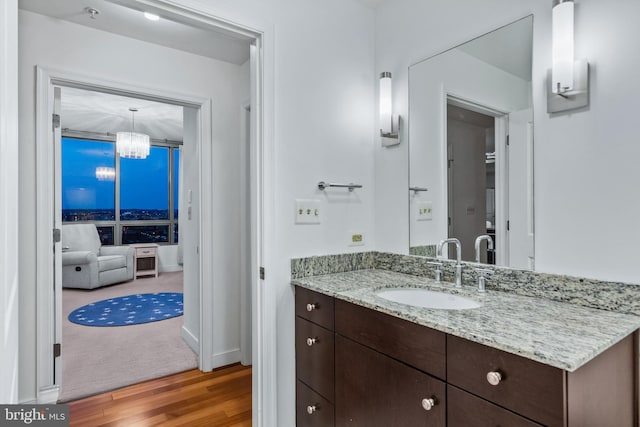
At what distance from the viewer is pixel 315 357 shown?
1678 millimetres

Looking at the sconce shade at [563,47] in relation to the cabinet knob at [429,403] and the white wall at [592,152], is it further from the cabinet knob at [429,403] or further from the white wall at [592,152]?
the cabinet knob at [429,403]

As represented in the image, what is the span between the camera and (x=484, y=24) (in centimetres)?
165

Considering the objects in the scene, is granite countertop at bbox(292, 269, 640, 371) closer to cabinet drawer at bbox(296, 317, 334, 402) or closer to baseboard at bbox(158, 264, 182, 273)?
cabinet drawer at bbox(296, 317, 334, 402)

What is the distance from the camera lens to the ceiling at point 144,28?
2061mm

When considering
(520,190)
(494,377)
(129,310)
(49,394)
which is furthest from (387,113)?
(129,310)

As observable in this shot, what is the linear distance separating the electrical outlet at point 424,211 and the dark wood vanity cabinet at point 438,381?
747mm

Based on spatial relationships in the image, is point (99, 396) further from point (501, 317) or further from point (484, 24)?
point (484, 24)

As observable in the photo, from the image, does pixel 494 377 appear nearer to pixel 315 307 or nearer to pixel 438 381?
pixel 438 381

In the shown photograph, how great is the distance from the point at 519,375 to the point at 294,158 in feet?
4.47

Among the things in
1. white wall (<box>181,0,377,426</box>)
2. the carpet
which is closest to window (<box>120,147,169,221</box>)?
the carpet

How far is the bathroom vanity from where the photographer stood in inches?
34.7

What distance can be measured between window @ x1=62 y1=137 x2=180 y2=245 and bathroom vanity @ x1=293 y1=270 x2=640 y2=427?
6.15m

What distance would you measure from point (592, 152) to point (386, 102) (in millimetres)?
1064

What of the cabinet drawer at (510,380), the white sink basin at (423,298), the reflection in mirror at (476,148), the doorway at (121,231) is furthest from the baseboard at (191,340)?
the cabinet drawer at (510,380)
